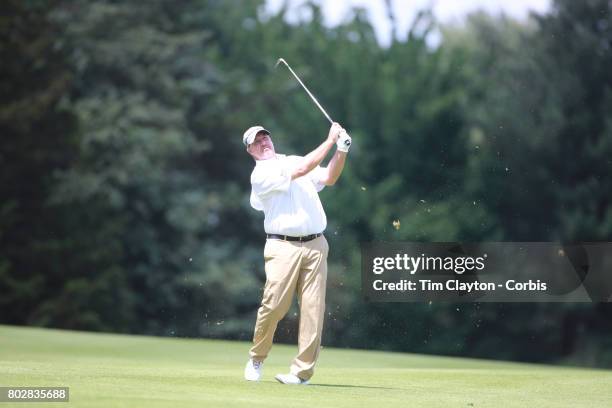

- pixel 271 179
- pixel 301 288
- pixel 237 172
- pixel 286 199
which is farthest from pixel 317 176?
pixel 237 172

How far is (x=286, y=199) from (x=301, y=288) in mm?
693

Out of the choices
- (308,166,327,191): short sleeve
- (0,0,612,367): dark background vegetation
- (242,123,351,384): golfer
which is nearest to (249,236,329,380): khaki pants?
(242,123,351,384): golfer

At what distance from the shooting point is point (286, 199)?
9422 millimetres

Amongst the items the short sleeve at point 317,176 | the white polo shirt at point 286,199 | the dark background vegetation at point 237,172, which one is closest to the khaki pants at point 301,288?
the white polo shirt at point 286,199

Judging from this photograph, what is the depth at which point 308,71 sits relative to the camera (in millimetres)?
42375

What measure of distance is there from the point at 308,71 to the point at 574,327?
12649 millimetres

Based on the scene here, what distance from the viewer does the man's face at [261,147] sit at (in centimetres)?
957

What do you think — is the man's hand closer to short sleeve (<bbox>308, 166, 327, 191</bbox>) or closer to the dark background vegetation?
short sleeve (<bbox>308, 166, 327, 191</bbox>)

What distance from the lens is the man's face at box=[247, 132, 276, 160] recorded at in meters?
9.57

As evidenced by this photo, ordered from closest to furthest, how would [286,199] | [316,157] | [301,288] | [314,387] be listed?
[316,157]
[314,387]
[286,199]
[301,288]

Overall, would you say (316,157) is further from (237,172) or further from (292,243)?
(237,172)

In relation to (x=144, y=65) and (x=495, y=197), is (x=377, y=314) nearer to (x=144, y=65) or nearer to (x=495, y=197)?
(x=495, y=197)

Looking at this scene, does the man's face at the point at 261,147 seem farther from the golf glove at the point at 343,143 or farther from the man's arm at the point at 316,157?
the golf glove at the point at 343,143

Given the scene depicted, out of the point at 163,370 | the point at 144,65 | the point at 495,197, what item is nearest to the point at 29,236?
the point at 144,65
